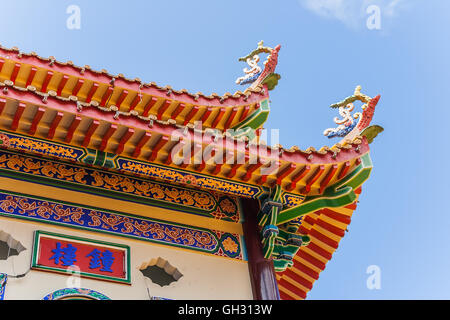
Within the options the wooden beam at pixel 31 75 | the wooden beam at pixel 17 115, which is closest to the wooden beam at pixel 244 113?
the wooden beam at pixel 31 75

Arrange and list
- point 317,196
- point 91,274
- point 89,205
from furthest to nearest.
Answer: point 317,196, point 89,205, point 91,274

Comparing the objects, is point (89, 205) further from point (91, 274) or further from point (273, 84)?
point (273, 84)

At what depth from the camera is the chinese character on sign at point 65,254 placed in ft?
29.2

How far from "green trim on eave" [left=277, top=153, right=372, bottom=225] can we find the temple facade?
0.05ft

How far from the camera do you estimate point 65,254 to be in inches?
354

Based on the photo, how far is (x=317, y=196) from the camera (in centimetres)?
1015

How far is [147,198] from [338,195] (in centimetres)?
239

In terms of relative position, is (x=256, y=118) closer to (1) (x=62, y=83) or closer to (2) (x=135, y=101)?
(2) (x=135, y=101)

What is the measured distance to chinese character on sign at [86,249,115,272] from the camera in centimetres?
908

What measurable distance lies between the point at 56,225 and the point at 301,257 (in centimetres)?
432

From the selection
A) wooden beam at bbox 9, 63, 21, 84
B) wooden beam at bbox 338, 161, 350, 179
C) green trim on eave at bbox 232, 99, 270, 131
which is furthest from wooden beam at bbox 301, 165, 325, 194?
wooden beam at bbox 9, 63, 21, 84

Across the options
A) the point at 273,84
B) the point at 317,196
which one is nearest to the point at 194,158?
the point at 317,196

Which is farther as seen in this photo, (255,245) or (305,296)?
(305,296)
